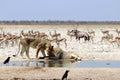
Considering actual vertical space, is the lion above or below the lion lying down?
above

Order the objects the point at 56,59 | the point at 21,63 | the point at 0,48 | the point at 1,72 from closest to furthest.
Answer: the point at 1,72
the point at 21,63
the point at 56,59
the point at 0,48

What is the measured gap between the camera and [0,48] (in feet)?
85.7

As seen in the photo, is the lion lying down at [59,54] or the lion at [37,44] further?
the lion lying down at [59,54]

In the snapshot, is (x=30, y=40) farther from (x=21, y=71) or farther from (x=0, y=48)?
(x=0, y=48)

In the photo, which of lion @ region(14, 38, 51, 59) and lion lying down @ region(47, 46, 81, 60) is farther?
lion lying down @ region(47, 46, 81, 60)

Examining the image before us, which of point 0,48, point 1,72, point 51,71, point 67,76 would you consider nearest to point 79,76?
point 67,76

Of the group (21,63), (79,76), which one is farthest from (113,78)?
(21,63)

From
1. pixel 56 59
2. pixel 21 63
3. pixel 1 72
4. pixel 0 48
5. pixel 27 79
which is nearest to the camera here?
pixel 27 79

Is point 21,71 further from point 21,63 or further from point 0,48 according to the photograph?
point 0,48

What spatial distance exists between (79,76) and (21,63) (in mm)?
4526

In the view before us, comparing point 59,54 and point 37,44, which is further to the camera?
point 59,54

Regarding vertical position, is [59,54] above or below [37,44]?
below

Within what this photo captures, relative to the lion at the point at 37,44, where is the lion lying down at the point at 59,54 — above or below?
below

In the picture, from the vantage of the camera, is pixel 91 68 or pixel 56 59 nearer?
pixel 91 68
